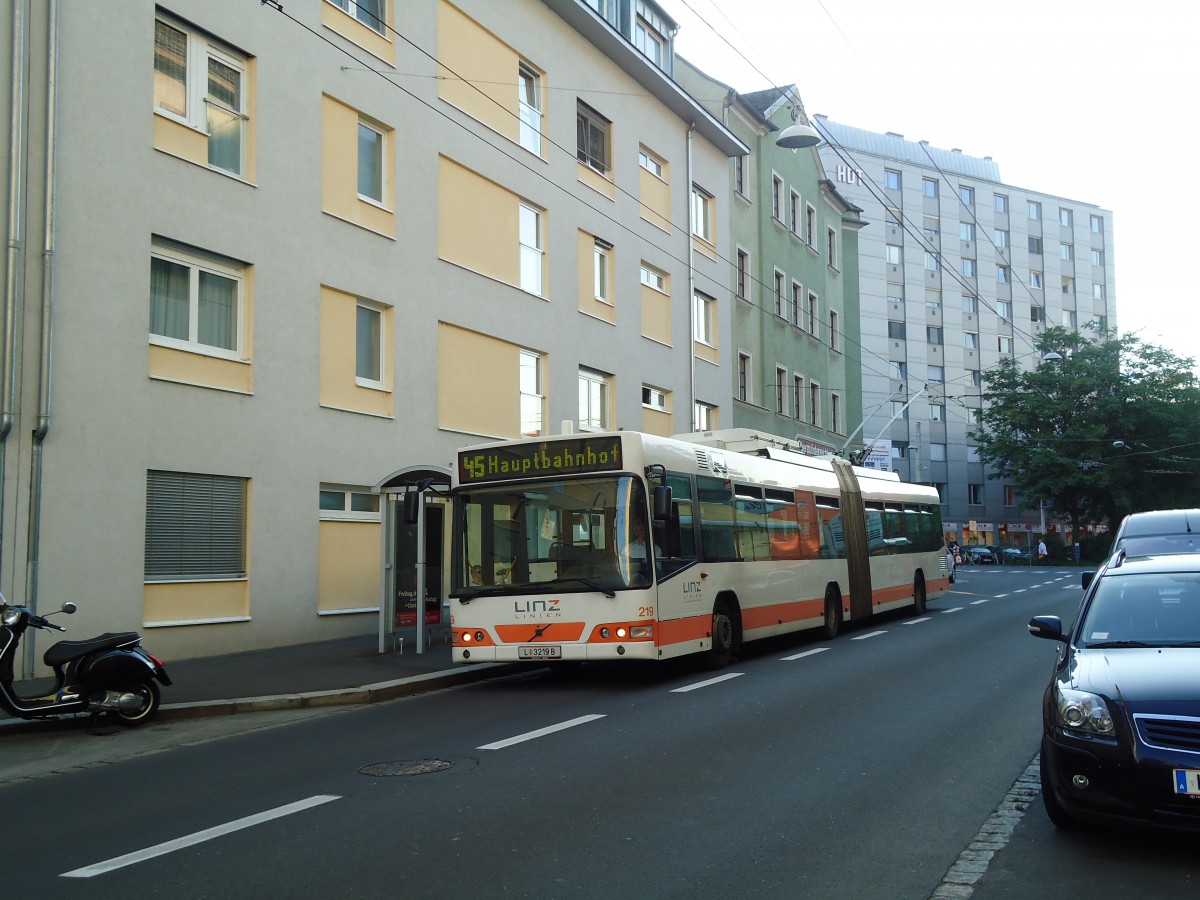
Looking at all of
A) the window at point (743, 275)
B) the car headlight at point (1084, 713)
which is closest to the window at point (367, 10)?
the car headlight at point (1084, 713)

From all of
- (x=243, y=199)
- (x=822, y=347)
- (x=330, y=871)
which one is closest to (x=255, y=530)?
(x=243, y=199)

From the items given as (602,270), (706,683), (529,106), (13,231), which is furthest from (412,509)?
(602,270)

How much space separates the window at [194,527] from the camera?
52.1ft

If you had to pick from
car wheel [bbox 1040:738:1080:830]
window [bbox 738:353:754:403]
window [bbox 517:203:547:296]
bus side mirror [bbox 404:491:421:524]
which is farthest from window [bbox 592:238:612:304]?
car wheel [bbox 1040:738:1080:830]

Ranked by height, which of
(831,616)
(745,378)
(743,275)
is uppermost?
(743,275)

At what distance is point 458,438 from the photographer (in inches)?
874

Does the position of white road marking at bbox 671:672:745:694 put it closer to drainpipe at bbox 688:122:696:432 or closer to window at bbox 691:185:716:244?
drainpipe at bbox 688:122:696:432

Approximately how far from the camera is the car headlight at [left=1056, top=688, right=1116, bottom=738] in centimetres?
565

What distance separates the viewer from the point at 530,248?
25.3 metres

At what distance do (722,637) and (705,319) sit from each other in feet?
68.5

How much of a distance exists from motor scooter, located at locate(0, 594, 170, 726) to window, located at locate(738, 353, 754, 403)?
2756 centimetres

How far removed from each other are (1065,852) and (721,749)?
3.22 meters

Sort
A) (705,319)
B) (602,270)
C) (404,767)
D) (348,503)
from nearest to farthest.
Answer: (404,767) < (348,503) < (602,270) < (705,319)

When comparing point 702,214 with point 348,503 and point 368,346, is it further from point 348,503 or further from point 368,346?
point 348,503
